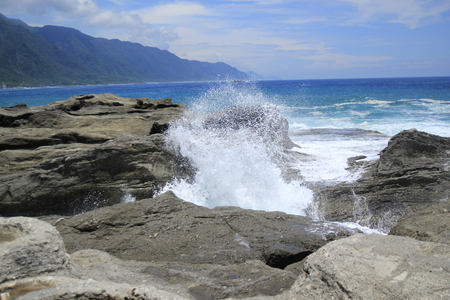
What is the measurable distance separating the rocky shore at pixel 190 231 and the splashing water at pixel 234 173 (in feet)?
0.85

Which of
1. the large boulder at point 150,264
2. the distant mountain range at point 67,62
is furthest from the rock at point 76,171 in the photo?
the distant mountain range at point 67,62

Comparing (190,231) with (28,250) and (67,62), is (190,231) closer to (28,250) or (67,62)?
(28,250)

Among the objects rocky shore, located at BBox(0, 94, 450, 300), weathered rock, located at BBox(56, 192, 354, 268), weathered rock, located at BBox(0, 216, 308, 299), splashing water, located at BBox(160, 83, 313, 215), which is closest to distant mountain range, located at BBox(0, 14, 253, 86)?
splashing water, located at BBox(160, 83, 313, 215)

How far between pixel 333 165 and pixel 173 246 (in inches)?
167

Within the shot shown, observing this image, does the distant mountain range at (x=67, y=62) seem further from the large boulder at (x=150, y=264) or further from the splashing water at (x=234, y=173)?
the large boulder at (x=150, y=264)

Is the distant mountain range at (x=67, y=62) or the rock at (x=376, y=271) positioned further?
the distant mountain range at (x=67, y=62)

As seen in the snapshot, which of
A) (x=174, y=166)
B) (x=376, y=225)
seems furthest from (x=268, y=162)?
(x=376, y=225)

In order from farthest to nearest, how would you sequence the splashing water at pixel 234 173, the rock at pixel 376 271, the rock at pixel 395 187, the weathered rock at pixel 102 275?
the splashing water at pixel 234 173, the rock at pixel 395 187, the weathered rock at pixel 102 275, the rock at pixel 376 271

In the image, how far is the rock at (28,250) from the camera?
7.36ft

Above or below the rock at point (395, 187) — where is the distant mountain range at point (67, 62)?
above

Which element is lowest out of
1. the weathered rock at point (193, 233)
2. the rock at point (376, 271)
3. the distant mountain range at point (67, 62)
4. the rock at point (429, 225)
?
the weathered rock at point (193, 233)

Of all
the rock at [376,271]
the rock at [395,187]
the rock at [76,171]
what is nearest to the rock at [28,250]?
the rock at [376,271]

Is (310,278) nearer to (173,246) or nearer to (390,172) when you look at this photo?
(173,246)

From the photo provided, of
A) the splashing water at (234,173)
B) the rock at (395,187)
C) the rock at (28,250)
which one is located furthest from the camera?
the splashing water at (234,173)
